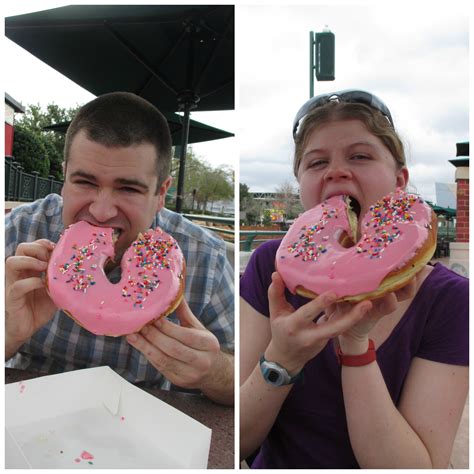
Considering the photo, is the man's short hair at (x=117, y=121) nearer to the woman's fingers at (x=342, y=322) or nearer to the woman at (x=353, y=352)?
the woman at (x=353, y=352)

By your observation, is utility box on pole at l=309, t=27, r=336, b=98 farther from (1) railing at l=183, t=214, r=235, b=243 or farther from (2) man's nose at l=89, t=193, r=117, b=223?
(2) man's nose at l=89, t=193, r=117, b=223

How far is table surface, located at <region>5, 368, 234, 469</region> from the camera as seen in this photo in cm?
108

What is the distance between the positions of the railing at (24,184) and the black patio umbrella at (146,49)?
34cm

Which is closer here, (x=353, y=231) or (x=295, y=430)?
(x=353, y=231)

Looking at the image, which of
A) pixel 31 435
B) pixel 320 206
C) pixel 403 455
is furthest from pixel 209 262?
pixel 403 455

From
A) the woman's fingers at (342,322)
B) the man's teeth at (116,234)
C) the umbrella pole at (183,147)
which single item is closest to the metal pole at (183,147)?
the umbrella pole at (183,147)

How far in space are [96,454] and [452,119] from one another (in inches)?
49.8

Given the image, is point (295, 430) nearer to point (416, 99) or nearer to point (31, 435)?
point (31, 435)

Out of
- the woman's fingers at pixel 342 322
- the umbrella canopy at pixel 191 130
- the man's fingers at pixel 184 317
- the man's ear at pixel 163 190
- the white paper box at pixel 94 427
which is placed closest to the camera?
the woman's fingers at pixel 342 322

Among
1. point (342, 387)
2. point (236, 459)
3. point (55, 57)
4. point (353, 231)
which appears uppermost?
point (55, 57)

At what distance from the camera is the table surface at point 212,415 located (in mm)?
1075

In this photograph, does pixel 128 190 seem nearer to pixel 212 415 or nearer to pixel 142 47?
pixel 142 47

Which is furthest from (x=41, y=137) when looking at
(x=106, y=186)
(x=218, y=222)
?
(x=218, y=222)

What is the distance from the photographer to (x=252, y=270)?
1.24m
